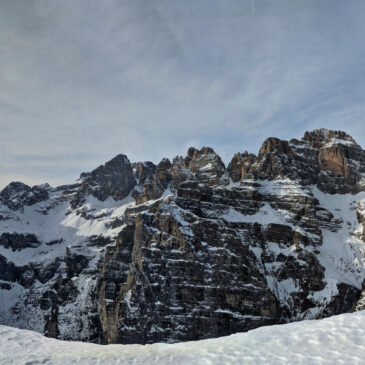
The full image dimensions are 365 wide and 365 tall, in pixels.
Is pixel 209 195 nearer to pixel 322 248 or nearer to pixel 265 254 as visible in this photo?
pixel 265 254

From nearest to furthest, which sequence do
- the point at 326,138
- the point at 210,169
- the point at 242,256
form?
the point at 242,256 < the point at 326,138 < the point at 210,169

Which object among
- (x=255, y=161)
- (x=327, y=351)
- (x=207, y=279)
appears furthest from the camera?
(x=255, y=161)

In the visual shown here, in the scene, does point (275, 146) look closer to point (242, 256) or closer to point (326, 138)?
point (326, 138)

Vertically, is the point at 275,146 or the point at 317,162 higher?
the point at 275,146

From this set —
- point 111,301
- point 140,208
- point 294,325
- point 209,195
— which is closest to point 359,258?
point 209,195

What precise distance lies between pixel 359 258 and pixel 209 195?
56.8 meters

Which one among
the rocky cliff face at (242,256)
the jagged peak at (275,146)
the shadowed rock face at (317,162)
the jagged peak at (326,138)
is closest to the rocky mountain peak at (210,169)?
the rocky cliff face at (242,256)

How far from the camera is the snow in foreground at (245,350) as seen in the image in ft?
45.4

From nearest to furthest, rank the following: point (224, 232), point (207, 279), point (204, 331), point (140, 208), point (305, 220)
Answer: point (204, 331), point (207, 279), point (224, 232), point (305, 220), point (140, 208)

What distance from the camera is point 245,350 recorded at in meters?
15.0

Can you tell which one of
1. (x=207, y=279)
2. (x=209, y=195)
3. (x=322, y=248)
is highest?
(x=209, y=195)

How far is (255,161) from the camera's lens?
182625mm

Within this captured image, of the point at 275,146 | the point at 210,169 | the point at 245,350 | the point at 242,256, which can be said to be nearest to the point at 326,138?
the point at 275,146

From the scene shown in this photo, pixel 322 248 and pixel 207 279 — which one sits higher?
pixel 322 248
